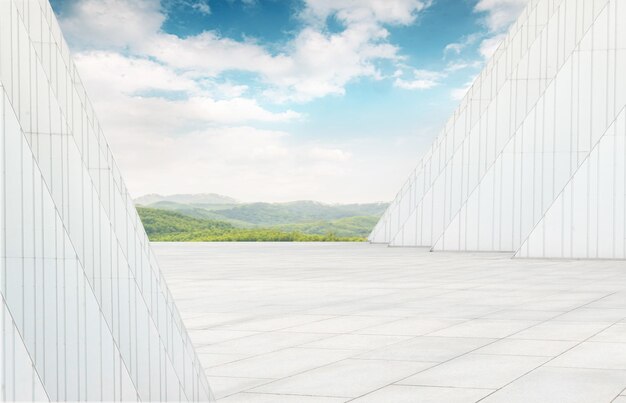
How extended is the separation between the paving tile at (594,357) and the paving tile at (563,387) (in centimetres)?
22

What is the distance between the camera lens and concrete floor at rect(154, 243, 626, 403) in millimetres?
6230

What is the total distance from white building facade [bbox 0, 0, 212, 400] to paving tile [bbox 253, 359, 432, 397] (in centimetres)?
89

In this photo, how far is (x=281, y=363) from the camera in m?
7.36

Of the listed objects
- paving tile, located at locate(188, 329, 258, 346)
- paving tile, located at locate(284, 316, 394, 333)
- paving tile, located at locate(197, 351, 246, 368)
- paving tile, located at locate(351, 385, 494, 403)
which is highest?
paving tile, located at locate(284, 316, 394, 333)

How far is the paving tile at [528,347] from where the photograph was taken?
299 inches

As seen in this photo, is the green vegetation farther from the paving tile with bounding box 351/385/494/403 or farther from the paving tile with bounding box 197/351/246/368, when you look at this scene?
the paving tile with bounding box 351/385/494/403

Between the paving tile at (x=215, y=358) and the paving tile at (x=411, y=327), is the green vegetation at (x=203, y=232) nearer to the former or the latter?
the paving tile at (x=411, y=327)

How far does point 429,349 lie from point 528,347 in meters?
0.88

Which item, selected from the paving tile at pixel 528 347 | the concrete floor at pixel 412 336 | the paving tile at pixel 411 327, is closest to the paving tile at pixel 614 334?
the concrete floor at pixel 412 336

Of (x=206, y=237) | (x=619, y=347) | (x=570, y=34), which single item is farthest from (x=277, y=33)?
(x=619, y=347)

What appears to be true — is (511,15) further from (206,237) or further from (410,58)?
(206,237)

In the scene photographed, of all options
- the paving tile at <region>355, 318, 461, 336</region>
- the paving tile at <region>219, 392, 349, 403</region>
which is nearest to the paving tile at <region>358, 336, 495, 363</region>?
the paving tile at <region>355, 318, 461, 336</region>

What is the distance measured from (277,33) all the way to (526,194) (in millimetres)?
38337

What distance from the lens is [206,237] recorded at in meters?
51.8
